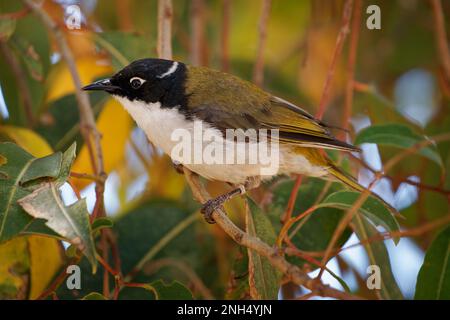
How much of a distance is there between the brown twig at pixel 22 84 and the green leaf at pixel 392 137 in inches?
66.8

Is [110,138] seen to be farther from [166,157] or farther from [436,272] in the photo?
[436,272]

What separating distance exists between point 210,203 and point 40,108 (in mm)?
1276

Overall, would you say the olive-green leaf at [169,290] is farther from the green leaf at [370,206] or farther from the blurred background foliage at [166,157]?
the green leaf at [370,206]

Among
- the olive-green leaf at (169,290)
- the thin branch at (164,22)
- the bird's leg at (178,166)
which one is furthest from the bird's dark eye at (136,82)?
the olive-green leaf at (169,290)

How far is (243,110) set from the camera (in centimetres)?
340

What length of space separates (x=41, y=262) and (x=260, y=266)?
3.01 ft

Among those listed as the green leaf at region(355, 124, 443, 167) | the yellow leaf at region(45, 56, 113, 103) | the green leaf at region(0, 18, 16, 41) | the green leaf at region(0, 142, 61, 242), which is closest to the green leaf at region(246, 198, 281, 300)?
the green leaf at region(355, 124, 443, 167)

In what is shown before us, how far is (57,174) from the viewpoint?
7.80ft

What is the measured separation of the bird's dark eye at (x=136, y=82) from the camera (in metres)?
3.28

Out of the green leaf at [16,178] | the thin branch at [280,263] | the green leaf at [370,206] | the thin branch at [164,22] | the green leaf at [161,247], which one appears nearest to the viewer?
the thin branch at [280,263]
